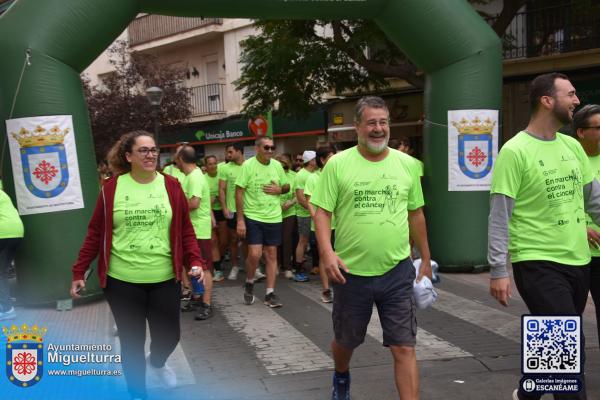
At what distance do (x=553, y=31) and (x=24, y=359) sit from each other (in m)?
16.0

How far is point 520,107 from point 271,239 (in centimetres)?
1242

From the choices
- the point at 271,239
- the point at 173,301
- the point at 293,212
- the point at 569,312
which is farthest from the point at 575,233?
the point at 293,212

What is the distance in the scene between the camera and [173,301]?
4461mm

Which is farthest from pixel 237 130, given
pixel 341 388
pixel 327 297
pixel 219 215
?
pixel 341 388

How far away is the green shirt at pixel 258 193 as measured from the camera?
821cm

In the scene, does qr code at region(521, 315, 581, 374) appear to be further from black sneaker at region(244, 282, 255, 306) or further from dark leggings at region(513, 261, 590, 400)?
black sneaker at region(244, 282, 255, 306)

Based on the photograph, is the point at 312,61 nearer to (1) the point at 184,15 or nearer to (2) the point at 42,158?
(1) the point at 184,15

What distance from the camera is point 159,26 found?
3094cm

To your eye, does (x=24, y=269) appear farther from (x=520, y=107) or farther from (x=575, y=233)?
(x=520, y=107)

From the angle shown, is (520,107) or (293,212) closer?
(293,212)

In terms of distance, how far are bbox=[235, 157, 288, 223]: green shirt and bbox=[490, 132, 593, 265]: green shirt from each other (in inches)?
180

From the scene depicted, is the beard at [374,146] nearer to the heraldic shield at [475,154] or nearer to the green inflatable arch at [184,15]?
the green inflatable arch at [184,15]

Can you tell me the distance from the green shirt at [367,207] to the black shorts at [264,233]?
396 cm

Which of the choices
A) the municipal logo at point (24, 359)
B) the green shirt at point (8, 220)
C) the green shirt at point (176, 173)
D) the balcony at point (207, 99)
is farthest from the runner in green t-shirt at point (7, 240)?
the balcony at point (207, 99)
